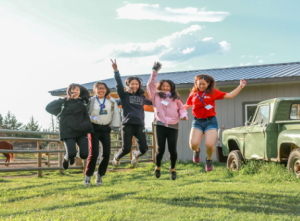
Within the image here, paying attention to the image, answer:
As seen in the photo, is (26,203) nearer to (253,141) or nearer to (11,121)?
(253,141)

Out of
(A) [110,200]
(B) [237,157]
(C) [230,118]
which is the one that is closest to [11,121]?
(C) [230,118]

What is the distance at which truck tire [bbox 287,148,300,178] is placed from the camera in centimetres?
878

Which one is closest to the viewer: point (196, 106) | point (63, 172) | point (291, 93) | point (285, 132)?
point (196, 106)

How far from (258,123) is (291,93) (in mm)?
4934

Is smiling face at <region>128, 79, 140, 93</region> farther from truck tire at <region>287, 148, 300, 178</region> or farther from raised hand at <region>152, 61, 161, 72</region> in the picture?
truck tire at <region>287, 148, 300, 178</region>

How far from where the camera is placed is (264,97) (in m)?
15.0

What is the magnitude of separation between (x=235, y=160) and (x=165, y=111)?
4249 millimetres

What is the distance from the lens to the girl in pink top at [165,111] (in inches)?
302

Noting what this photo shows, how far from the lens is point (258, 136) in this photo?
1016 cm

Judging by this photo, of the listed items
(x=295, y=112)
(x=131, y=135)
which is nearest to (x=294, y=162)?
(x=295, y=112)

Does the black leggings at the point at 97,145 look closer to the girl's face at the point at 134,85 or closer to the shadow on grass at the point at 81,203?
the girl's face at the point at 134,85

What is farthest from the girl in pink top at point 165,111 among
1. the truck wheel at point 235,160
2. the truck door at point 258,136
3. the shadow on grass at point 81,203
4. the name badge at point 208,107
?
the truck wheel at point 235,160

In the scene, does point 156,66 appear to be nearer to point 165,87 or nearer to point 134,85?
point 165,87

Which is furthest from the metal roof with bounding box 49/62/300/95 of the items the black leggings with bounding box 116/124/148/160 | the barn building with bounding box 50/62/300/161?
the black leggings with bounding box 116/124/148/160
